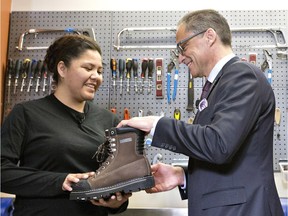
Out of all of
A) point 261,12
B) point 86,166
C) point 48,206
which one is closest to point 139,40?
point 261,12

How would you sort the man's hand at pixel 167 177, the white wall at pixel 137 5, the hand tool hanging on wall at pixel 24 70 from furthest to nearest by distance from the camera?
the white wall at pixel 137 5 → the hand tool hanging on wall at pixel 24 70 → the man's hand at pixel 167 177

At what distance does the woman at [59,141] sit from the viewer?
1.20m

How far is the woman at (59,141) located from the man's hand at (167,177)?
0.53 feet

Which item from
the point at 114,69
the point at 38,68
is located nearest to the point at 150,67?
the point at 114,69

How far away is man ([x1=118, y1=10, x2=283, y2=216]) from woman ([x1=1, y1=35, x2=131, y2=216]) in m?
0.25

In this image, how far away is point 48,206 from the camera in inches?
48.0

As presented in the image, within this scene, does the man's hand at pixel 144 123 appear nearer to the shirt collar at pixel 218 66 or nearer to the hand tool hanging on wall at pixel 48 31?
the shirt collar at pixel 218 66

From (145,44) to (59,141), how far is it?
1287 millimetres

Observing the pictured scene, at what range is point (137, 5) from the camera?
2.48 m

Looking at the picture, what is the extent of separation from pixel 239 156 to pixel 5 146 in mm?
784

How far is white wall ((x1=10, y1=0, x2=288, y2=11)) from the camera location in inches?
96.2

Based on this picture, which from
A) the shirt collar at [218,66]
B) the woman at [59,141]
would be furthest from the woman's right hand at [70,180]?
the shirt collar at [218,66]

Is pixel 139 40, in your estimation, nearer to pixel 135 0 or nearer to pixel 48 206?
pixel 135 0

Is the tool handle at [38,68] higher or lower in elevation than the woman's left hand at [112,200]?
higher
